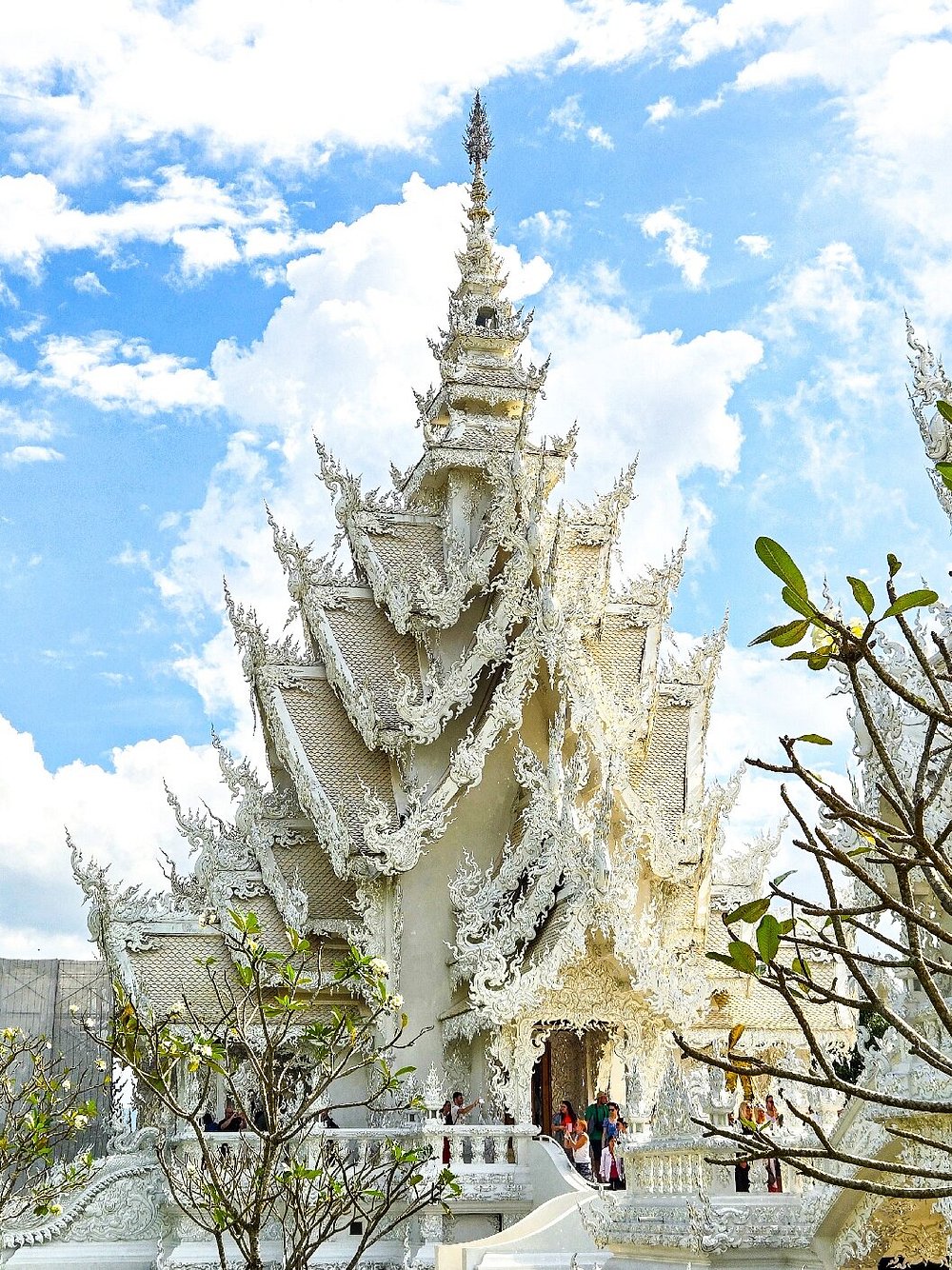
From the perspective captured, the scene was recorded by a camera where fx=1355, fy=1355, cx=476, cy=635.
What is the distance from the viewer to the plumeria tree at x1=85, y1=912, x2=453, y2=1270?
5648 mm

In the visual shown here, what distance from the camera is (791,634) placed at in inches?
103

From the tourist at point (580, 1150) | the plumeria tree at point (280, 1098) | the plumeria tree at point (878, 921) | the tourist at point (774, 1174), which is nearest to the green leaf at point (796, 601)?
the plumeria tree at point (878, 921)

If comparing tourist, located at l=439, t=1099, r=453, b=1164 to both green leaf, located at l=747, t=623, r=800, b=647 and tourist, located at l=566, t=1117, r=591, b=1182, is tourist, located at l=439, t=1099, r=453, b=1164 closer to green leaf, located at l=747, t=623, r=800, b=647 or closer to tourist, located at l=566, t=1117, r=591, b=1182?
tourist, located at l=566, t=1117, r=591, b=1182

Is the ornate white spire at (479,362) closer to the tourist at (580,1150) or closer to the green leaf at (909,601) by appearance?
the tourist at (580,1150)

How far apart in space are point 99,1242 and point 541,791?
5.61 m

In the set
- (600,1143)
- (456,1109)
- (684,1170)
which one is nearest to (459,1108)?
(456,1109)

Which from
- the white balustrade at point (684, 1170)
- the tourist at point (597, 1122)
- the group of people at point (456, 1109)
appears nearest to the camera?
the white balustrade at point (684, 1170)

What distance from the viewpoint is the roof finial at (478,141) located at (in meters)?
20.1

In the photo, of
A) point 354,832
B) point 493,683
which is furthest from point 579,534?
point 354,832

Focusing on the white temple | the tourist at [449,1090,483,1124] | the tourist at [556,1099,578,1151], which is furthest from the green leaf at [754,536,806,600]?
the tourist at [449,1090,483,1124]

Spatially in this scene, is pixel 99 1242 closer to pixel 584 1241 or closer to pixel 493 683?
pixel 584 1241

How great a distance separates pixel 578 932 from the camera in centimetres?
1155

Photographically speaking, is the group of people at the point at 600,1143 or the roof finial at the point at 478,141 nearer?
Result: the group of people at the point at 600,1143

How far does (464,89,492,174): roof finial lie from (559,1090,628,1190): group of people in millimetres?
13851
